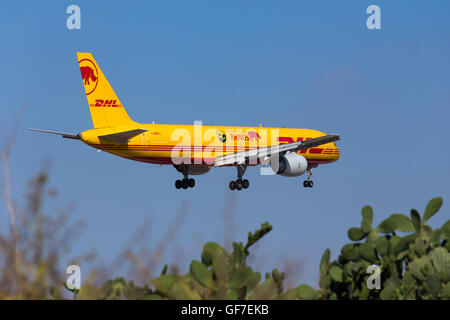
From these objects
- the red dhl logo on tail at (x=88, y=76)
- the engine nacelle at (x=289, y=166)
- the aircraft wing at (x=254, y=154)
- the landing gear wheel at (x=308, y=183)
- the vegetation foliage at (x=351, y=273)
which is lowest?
the vegetation foliage at (x=351, y=273)

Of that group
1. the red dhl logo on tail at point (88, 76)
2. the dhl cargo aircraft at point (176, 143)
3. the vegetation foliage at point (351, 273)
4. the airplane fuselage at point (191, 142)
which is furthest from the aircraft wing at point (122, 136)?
the vegetation foliage at point (351, 273)

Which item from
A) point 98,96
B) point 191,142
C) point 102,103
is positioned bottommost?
point 191,142

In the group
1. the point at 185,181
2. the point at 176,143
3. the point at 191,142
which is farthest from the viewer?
the point at 185,181

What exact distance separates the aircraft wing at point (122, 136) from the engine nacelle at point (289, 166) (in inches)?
364

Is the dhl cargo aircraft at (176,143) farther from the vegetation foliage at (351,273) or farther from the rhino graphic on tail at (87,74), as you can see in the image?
the vegetation foliage at (351,273)

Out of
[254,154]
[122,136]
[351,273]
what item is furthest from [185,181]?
[351,273]

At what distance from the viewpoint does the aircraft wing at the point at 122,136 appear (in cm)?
4356

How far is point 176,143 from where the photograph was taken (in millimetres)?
46656

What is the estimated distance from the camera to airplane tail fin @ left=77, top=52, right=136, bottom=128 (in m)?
45.5

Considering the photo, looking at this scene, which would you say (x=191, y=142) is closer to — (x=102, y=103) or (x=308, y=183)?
(x=102, y=103)

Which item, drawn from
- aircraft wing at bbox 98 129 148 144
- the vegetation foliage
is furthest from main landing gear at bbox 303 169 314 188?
the vegetation foliage

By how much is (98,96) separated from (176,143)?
5931 mm
